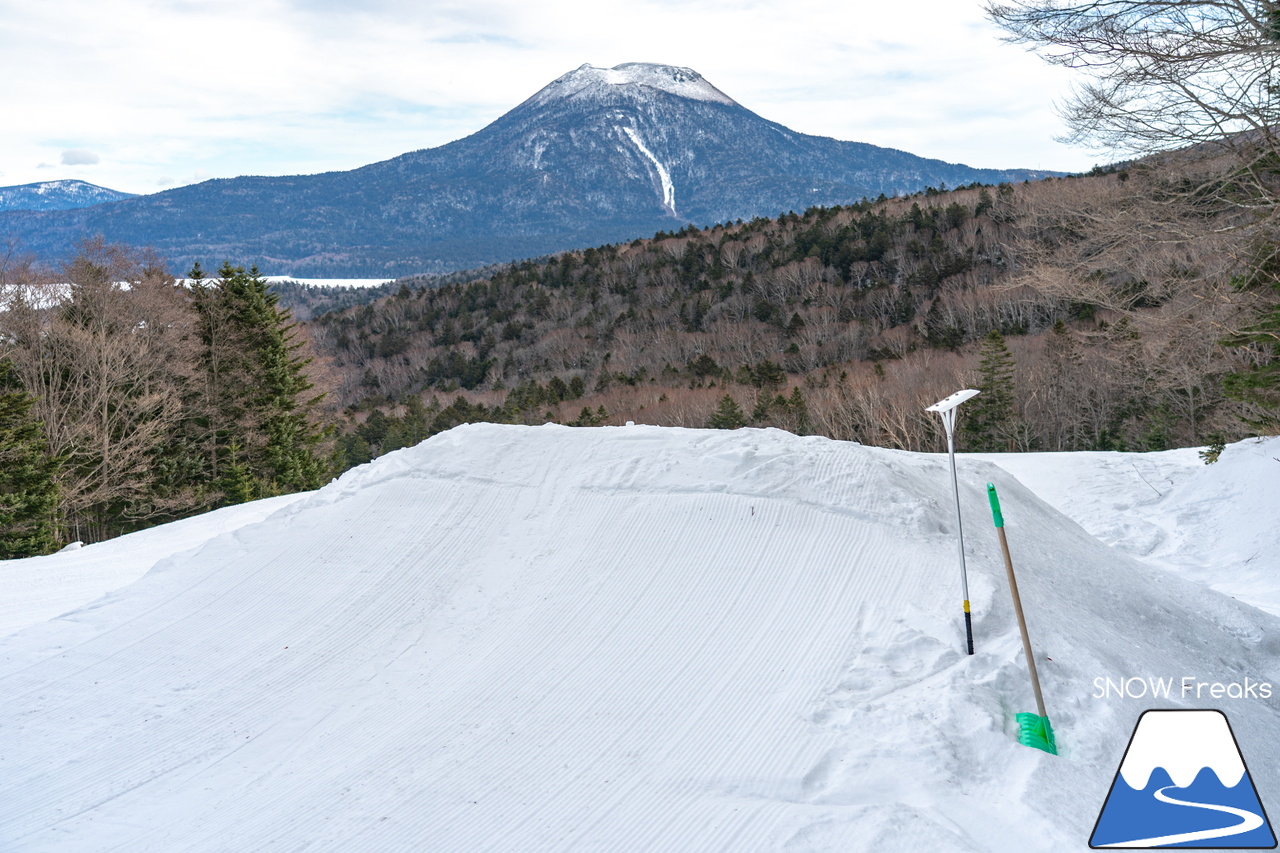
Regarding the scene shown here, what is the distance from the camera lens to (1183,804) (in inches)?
169

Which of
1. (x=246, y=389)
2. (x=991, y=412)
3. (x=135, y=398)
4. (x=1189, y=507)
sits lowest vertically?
(x=991, y=412)

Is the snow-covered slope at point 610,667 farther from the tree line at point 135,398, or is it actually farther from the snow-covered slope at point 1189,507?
the tree line at point 135,398

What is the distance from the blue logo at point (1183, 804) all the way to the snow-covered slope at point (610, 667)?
185 millimetres

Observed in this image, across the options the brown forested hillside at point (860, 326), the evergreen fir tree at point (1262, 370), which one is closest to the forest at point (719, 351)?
the evergreen fir tree at point (1262, 370)

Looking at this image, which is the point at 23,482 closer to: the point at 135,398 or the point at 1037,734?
the point at 135,398

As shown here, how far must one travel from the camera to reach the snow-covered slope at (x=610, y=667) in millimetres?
4680

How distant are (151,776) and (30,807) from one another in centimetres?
66

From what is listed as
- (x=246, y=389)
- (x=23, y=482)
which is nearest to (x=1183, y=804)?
(x=23, y=482)

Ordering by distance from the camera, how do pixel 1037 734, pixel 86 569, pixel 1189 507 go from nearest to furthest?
pixel 1037 734 → pixel 86 569 → pixel 1189 507

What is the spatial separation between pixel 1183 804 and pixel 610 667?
3732 mm

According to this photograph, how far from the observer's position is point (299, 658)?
6844 mm

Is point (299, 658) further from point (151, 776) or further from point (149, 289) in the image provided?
point (149, 289)

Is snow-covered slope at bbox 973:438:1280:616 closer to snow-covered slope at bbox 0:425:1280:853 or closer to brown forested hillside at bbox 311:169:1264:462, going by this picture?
brown forested hillside at bbox 311:169:1264:462

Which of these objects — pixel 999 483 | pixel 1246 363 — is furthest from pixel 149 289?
pixel 1246 363
